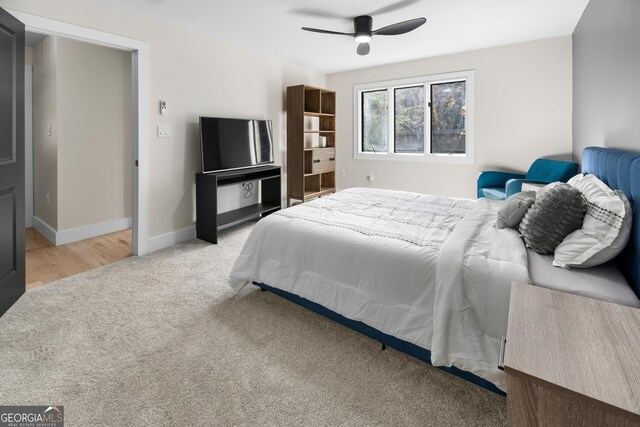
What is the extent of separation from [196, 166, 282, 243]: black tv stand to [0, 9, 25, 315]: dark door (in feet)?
5.37

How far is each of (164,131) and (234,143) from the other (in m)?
0.85

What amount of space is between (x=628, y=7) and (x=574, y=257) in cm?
155

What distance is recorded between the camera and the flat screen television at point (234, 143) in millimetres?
3932

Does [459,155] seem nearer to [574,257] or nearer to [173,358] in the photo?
[574,257]

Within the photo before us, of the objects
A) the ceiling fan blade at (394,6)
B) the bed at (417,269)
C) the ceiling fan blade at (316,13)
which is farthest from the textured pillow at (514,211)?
the ceiling fan blade at (316,13)

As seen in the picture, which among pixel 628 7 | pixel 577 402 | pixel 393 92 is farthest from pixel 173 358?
pixel 393 92

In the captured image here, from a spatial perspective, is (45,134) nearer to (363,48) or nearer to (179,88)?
(179,88)

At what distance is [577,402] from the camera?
2.41 ft

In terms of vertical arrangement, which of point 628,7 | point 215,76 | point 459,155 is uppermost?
point 215,76

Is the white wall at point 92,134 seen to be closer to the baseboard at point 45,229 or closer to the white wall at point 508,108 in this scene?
the baseboard at point 45,229

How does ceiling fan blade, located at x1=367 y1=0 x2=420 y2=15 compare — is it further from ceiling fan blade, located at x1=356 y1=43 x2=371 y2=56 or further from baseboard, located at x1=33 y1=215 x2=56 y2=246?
baseboard, located at x1=33 y1=215 x2=56 y2=246

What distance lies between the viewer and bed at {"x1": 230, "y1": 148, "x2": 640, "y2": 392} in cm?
149

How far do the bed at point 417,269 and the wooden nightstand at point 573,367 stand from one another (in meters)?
0.43

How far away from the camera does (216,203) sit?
151 inches
